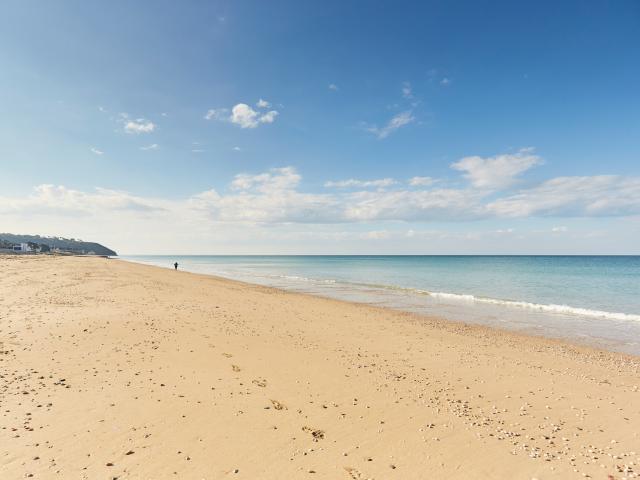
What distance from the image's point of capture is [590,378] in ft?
34.4

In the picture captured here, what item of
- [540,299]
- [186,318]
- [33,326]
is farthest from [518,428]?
[540,299]

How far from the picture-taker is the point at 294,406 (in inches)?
285

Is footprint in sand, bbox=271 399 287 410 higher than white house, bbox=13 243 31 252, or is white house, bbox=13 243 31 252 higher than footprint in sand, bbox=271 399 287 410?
white house, bbox=13 243 31 252

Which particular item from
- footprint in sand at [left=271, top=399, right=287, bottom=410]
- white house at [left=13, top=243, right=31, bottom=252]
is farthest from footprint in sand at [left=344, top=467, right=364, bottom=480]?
white house at [left=13, top=243, right=31, bottom=252]

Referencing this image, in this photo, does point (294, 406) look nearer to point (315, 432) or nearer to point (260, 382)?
point (315, 432)

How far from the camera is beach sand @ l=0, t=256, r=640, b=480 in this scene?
531 centimetres

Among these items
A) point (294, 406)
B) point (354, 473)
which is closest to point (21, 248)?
point (294, 406)

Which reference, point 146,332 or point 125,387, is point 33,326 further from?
point 125,387

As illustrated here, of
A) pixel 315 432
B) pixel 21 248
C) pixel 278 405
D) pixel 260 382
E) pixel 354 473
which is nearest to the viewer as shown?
pixel 354 473

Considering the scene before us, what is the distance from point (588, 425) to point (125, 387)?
410 inches

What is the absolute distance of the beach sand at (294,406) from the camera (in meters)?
5.31

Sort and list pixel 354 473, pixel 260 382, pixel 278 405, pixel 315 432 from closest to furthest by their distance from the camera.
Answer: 1. pixel 354 473
2. pixel 315 432
3. pixel 278 405
4. pixel 260 382

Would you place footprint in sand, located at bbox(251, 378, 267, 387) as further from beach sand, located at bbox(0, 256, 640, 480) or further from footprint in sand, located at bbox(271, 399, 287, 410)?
footprint in sand, located at bbox(271, 399, 287, 410)

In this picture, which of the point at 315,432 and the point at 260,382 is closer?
the point at 315,432
